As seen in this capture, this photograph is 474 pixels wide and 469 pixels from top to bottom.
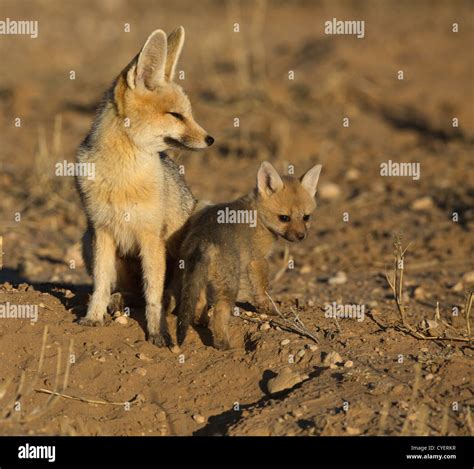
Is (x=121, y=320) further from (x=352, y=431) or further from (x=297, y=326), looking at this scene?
(x=352, y=431)

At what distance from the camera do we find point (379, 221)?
1136cm

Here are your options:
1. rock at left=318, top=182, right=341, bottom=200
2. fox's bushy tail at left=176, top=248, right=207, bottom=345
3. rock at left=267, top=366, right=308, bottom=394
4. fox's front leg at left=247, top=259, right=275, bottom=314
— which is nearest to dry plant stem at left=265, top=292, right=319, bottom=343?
fox's front leg at left=247, top=259, right=275, bottom=314

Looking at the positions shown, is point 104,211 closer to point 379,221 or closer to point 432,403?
point 432,403

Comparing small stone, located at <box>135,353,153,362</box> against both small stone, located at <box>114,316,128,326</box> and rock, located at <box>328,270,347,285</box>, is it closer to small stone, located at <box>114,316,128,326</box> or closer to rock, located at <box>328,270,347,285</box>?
small stone, located at <box>114,316,128,326</box>

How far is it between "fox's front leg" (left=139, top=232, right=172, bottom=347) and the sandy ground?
6.1 inches

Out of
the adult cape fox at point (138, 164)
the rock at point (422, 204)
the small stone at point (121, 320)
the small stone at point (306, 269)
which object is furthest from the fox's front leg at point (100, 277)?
the rock at point (422, 204)

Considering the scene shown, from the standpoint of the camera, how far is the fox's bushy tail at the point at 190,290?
6258 mm

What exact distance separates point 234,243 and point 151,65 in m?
1.53

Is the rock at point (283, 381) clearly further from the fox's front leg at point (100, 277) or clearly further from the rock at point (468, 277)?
the rock at point (468, 277)

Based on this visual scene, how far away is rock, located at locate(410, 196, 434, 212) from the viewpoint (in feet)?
38.6

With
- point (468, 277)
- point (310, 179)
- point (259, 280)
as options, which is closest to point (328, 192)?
point (468, 277)

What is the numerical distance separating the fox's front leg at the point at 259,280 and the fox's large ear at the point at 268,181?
0.66 meters
